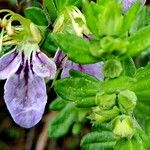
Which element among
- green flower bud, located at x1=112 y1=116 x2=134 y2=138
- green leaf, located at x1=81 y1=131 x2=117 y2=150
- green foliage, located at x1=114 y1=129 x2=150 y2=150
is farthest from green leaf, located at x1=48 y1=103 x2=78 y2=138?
green flower bud, located at x1=112 y1=116 x2=134 y2=138

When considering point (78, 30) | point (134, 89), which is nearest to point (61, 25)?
point (78, 30)

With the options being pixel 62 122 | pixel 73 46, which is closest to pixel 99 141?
pixel 73 46

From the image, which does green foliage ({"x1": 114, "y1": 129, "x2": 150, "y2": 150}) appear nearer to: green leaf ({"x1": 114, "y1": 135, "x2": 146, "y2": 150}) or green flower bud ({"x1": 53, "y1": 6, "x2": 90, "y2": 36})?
green leaf ({"x1": 114, "y1": 135, "x2": 146, "y2": 150})

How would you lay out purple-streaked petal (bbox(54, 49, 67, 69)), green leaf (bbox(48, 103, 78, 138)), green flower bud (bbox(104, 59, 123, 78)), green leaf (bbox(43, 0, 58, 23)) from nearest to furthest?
1. green flower bud (bbox(104, 59, 123, 78))
2. purple-streaked petal (bbox(54, 49, 67, 69))
3. green leaf (bbox(43, 0, 58, 23))
4. green leaf (bbox(48, 103, 78, 138))

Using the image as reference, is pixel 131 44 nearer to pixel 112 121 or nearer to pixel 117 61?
pixel 117 61

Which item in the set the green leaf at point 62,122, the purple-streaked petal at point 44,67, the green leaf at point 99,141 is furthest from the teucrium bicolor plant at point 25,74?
the green leaf at point 62,122

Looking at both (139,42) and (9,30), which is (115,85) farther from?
(9,30)

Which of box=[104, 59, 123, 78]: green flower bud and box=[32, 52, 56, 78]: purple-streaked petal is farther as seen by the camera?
box=[32, 52, 56, 78]: purple-streaked petal
